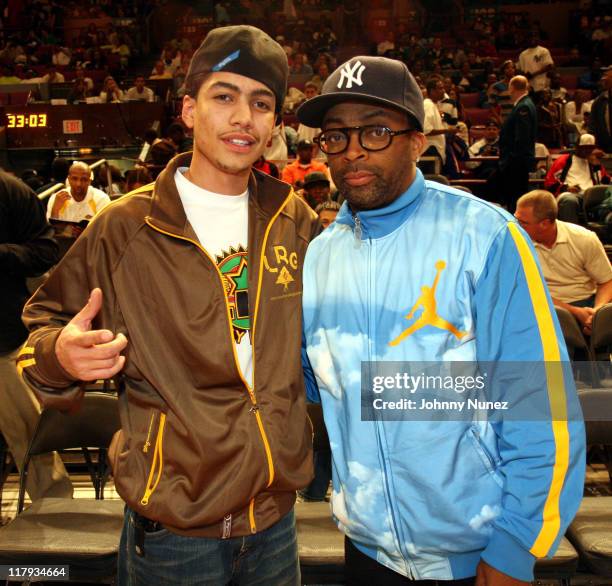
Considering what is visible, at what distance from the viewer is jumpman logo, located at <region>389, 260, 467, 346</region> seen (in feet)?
5.10

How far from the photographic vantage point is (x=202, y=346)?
1648mm

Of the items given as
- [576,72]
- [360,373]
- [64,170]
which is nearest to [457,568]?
[360,373]

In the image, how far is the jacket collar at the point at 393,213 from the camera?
164 centimetres

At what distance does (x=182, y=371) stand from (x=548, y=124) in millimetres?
11905

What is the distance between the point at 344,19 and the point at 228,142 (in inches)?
786

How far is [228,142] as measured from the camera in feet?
5.82

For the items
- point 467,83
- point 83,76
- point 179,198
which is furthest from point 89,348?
point 83,76

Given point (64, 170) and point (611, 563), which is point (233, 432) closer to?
point (611, 563)

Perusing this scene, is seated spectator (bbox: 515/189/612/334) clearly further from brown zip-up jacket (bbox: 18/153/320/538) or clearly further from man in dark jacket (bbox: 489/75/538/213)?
man in dark jacket (bbox: 489/75/538/213)

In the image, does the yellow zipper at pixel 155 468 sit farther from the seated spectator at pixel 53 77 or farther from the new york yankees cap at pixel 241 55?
the seated spectator at pixel 53 77

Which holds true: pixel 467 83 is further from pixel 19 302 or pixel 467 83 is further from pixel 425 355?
pixel 425 355

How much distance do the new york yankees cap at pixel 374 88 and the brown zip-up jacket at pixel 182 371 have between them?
1.24 feet


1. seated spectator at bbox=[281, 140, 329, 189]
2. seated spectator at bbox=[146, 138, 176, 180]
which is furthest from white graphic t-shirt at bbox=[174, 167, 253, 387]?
seated spectator at bbox=[281, 140, 329, 189]

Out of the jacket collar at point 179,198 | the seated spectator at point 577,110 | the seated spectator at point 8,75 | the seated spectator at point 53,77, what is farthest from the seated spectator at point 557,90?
the jacket collar at point 179,198
